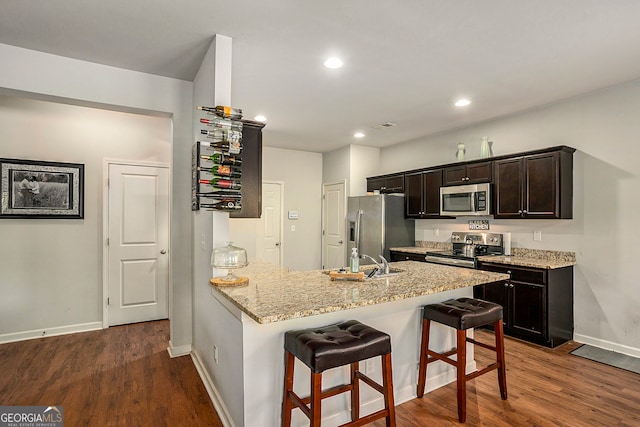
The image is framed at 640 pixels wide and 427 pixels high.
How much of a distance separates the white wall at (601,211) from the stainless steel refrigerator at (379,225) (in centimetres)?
177

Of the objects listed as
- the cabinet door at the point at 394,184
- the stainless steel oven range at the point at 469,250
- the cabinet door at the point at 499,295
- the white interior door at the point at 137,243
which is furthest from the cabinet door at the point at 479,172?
the white interior door at the point at 137,243

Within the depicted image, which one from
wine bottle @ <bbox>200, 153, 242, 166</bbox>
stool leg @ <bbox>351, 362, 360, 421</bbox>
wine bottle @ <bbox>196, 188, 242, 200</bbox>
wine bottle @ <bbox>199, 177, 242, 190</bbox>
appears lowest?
stool leg @ <bbox>351, 362, 360, 421</bbox>

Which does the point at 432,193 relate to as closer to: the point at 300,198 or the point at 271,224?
the point at 300,198

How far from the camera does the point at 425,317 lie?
95.3 inches

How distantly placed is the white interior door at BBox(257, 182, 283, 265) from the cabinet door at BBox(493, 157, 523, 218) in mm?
3557

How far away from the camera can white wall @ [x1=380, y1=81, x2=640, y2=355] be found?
10.6 feet

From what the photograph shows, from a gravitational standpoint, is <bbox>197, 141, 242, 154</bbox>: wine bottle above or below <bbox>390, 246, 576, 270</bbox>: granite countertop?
above

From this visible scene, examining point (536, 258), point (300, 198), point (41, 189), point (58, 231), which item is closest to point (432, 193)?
point (536, 258)

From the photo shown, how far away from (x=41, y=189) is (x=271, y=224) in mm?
3275

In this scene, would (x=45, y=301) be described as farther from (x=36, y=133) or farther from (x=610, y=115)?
(x=610, y=115)

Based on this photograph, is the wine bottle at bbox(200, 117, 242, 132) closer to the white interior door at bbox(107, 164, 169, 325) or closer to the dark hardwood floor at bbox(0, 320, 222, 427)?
the dark hardwood floor at bbox(0, 320, 222, 427)

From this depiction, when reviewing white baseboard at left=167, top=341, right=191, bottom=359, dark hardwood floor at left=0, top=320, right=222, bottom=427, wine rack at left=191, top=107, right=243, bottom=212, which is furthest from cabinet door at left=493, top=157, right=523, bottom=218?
white baseboard at left=167, top=341, right=191, bottom=359

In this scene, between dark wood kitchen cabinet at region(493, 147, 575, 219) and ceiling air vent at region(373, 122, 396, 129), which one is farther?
ceiling air vent at region(373, 122, 396, 129)

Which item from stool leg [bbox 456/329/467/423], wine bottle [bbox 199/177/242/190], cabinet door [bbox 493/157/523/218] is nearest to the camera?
stool leg [bbox 456/329/467/423]
